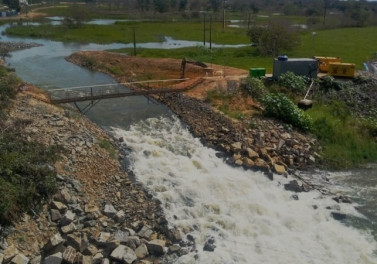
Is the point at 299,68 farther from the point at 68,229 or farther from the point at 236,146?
the point at 68,229

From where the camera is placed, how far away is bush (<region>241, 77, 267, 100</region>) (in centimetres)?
2783

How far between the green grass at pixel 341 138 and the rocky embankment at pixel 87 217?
11.3 metres

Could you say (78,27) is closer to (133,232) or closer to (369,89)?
(369,89)

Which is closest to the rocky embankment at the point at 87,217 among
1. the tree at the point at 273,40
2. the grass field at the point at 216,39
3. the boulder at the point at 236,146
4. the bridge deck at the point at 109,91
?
the bridge deck at the point at 109,91

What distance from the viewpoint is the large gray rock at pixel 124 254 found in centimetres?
1306

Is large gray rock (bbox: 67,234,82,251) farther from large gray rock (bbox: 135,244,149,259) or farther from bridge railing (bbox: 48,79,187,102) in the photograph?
bridge railing (bbox: 48,79,187,102)

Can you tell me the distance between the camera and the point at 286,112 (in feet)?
82.0

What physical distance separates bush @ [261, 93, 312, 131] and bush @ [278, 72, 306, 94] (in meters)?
3.62

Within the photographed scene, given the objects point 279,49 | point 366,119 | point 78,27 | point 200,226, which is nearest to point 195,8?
point 78,27

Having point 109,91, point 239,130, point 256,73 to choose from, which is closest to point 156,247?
point 239,130

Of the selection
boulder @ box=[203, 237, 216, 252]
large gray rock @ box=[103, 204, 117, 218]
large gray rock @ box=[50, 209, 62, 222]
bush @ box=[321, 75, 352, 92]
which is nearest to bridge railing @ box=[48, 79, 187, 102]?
bush @ box=[321, 75, 352, 92]

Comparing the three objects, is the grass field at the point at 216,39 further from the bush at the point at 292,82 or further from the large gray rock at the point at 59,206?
the large gray rock at the point at 59,206

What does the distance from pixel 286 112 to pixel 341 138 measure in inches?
137

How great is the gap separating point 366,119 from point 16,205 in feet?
71.4
